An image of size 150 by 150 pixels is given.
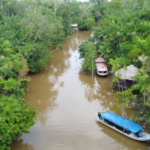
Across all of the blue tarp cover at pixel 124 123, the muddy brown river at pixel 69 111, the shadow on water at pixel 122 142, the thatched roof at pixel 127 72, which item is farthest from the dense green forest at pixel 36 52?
the shadow on water at pixel 122 142

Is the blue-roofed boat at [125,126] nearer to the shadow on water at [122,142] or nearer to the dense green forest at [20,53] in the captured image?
the shadow on water at [122,142]

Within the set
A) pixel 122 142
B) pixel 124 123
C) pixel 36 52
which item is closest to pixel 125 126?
pixel 124 123

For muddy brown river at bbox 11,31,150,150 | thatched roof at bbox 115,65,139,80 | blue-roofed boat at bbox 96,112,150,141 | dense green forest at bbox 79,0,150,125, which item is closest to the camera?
blue-roofed boat at bbox 96,112,150,141

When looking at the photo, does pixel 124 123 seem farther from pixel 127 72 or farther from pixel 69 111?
pixel 127 72

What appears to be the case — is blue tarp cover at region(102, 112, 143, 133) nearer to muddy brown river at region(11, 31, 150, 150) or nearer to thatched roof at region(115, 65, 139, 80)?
muddy brown river at region(11, 31, 150, 150)

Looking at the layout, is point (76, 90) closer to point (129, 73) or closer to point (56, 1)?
point (129, 73)

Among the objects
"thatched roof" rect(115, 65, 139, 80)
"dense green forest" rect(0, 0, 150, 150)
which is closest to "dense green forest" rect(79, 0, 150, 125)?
"dense green forest" rect(0, 0, 150, 150)
